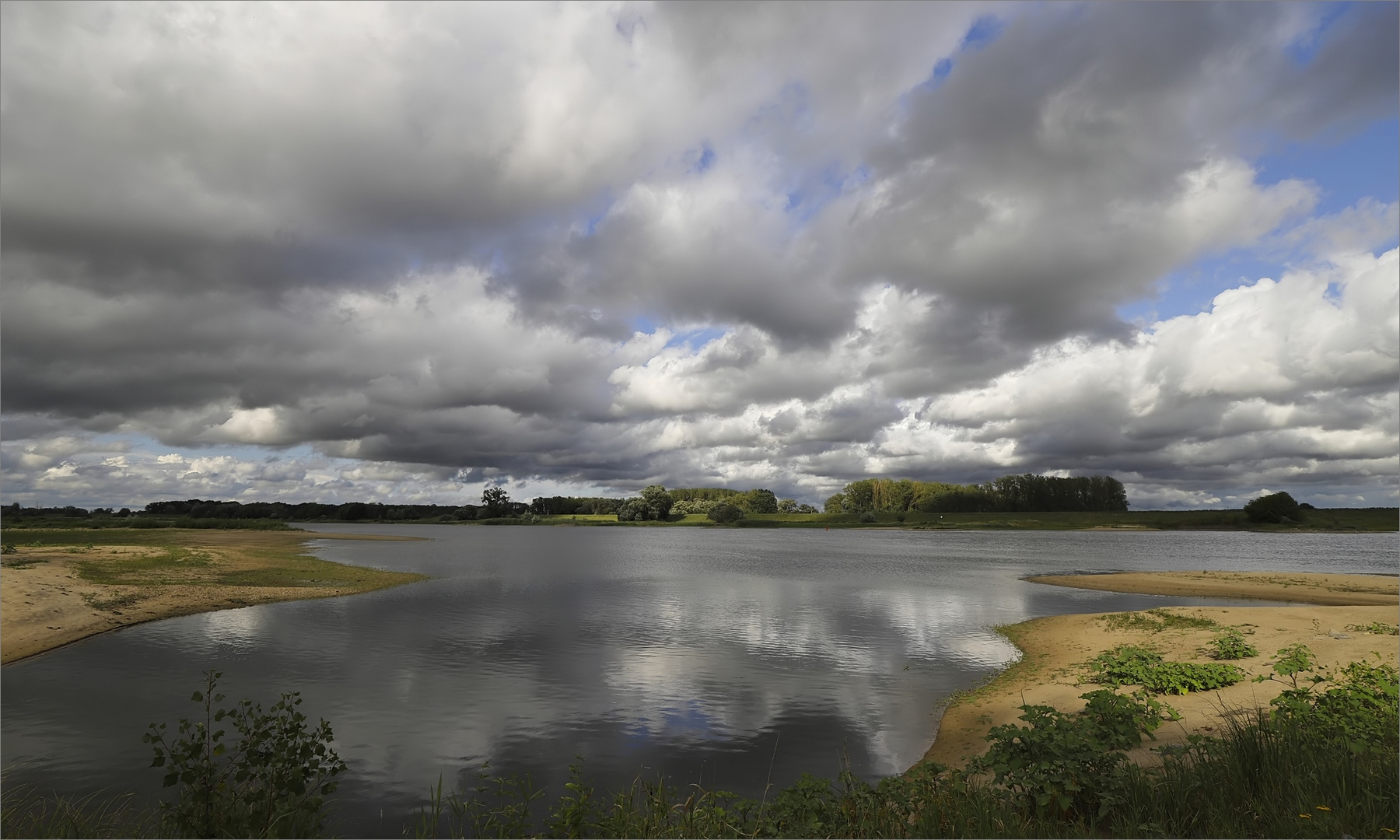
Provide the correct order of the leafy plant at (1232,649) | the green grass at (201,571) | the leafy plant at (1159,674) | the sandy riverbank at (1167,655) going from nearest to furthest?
the sandy riverbank at (1167,655) < the leafy plant at (1159,674) < the leafy plant at (1232,649) < the green grass at (201,571)

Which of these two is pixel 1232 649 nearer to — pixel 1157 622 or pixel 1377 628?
pixel 1377 628

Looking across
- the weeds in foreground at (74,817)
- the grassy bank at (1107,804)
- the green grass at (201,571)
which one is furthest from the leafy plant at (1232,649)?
the green grass at (201,571)

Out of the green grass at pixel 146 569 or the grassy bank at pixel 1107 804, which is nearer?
the grassy bank at pixel 1107 804

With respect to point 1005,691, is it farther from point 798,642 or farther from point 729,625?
point 729,625

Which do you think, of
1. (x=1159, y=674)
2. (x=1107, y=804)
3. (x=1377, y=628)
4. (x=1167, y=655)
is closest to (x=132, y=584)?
(x=1107, y=804)

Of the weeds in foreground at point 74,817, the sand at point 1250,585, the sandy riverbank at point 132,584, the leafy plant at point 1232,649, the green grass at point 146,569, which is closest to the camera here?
the weeds in foreground at point 74,817

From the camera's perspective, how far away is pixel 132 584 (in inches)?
1673

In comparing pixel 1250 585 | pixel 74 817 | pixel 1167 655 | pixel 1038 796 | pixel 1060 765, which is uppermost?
pixel 1060 765

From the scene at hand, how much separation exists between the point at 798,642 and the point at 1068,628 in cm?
1307

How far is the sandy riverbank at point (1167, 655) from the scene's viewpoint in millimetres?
16062

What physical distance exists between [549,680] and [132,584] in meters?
35.9

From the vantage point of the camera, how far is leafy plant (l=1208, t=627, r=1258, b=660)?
21.7m

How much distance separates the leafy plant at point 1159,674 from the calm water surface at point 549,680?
4.70 m

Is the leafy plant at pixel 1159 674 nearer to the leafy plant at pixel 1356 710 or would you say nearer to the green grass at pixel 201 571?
the leafy plant at pixel 1356 710
